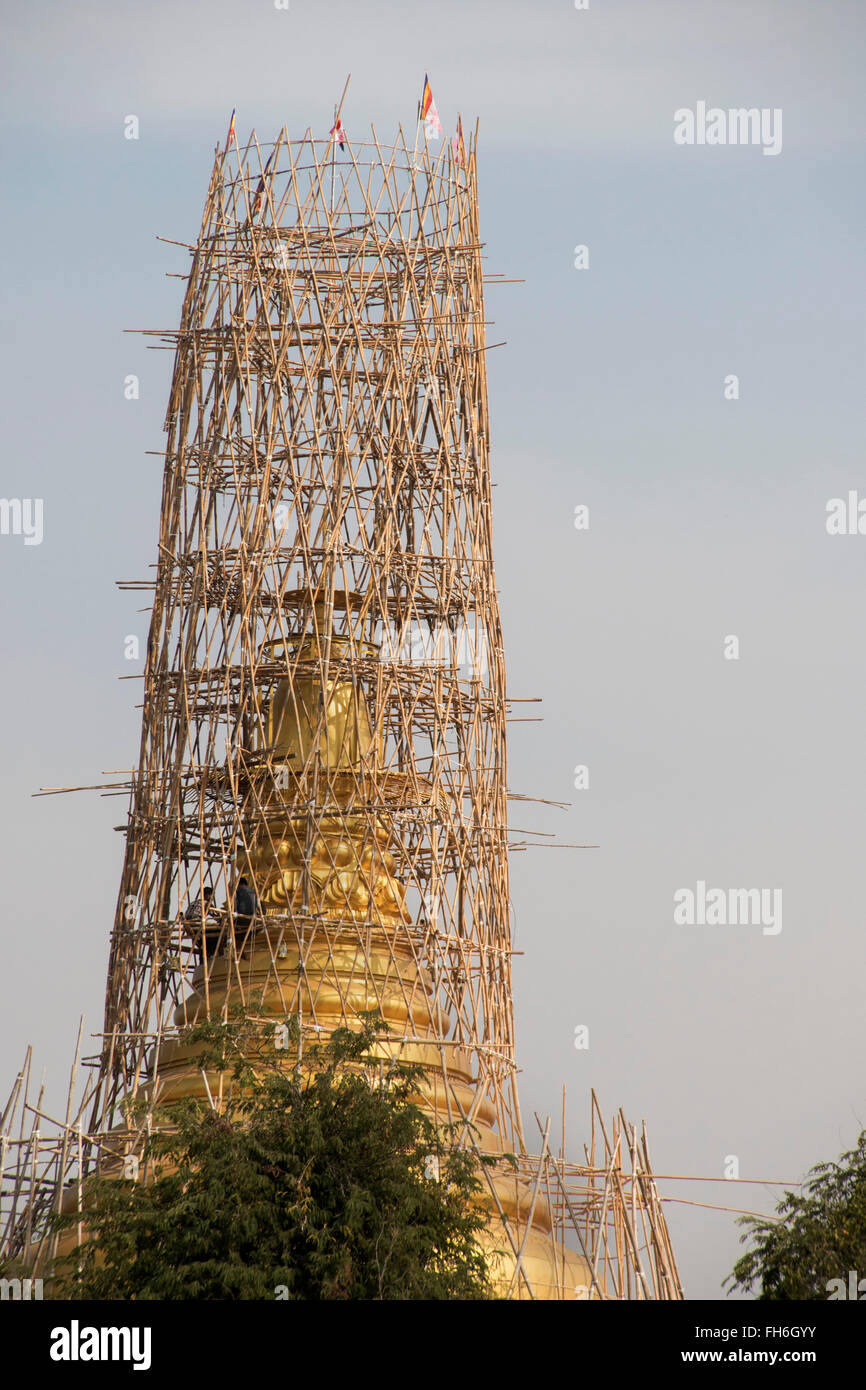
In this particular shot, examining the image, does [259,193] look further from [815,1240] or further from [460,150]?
[815,1240]

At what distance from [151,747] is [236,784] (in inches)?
97.3

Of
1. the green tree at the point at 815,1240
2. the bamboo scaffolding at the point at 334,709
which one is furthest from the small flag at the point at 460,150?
the green tree at the point at 815,1240

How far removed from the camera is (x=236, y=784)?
3812cm

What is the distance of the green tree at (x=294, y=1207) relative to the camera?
25.6 metres

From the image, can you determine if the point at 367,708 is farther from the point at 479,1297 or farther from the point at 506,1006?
the point at 479,1297

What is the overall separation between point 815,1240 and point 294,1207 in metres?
9.31

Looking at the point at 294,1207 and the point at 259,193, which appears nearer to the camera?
the point at 294,1207

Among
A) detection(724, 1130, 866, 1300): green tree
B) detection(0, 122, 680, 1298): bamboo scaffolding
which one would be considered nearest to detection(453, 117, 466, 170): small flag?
detection(0, 122, 680, 1298): bamboo scaffolding

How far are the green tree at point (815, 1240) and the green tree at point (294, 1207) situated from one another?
20.3ft

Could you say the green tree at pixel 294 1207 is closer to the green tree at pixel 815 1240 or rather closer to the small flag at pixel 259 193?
the green tree at pixel 815 1240

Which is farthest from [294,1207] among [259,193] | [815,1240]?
[259,193]

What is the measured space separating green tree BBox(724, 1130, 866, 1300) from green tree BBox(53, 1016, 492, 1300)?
6201 millimetres

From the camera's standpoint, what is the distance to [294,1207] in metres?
26.3
